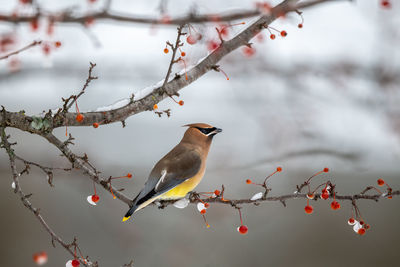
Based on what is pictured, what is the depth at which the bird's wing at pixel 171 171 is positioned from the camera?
2109 millimetres

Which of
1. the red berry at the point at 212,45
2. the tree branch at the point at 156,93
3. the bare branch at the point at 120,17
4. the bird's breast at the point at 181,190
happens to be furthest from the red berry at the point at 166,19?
the bird's breast at the point at 181,190

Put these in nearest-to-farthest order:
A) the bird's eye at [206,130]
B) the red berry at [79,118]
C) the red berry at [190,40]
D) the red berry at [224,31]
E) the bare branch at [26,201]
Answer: the bare branch at [26,201], the red berry at [79,118], the red berry at [190,40], the red berry at [224,31], the bird's eye at [206,130]

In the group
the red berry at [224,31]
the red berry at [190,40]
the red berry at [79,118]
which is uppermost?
the red berry at [224,31]

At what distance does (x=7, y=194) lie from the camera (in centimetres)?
496

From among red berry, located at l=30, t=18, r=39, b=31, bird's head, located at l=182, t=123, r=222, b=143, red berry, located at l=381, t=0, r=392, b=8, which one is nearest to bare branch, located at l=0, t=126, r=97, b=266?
red berry, located at l=30, t=18, r=39, b=31

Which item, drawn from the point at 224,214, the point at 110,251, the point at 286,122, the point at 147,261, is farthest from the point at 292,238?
the point at 110,251

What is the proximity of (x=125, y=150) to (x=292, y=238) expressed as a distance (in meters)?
2.14

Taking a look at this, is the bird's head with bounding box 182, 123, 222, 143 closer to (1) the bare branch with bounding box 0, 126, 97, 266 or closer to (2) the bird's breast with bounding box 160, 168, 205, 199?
(2) the bird's breast with bounding box 160, 168, 205, 199

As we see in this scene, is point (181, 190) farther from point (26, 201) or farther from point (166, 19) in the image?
point (166, 19)

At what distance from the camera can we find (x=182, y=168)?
2250 mm

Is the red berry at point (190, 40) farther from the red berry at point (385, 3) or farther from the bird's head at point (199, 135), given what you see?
the red berry at point (385, 3)

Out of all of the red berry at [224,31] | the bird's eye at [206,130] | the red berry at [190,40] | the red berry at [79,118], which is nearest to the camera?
the red berry at [79,118]

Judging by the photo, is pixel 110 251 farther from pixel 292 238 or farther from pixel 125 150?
pixel 292 238

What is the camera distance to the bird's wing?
211 cm
